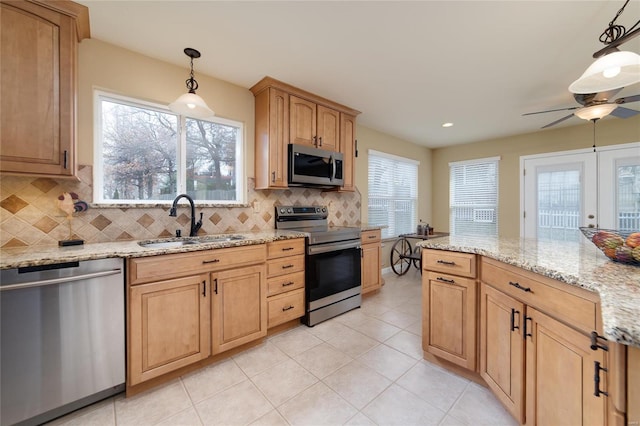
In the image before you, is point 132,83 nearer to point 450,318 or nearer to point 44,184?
point 44,184

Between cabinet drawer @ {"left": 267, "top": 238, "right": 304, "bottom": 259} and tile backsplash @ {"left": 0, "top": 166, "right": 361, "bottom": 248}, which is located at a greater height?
tile backsplash @ {"left": 0, "top": 166, "right": 361, "bottom": 248}

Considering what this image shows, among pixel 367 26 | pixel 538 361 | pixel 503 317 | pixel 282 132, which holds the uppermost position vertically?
pixel 367 26

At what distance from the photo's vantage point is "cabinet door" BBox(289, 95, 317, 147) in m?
2.71

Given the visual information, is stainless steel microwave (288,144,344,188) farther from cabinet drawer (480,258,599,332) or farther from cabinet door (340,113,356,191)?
cabinet drawer (480,258,599,332)

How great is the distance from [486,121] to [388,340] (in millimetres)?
3454

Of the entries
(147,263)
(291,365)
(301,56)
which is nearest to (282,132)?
(301,56)

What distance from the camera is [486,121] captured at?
3.70 meters

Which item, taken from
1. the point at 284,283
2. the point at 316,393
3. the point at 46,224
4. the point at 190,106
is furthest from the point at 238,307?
the point at 190,106

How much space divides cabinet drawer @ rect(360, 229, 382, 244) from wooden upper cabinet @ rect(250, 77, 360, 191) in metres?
1.18

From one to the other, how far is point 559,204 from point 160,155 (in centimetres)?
551

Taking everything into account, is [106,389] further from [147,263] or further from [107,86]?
[107,86]

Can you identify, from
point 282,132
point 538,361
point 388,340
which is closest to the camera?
point 538,361

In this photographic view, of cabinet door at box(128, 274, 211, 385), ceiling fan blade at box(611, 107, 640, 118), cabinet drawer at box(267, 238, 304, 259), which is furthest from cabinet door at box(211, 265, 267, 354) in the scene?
ceiling fan blade at box(611, 107, 640, 118)

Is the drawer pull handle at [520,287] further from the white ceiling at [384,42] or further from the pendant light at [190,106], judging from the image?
the pendant light at [190,106]
